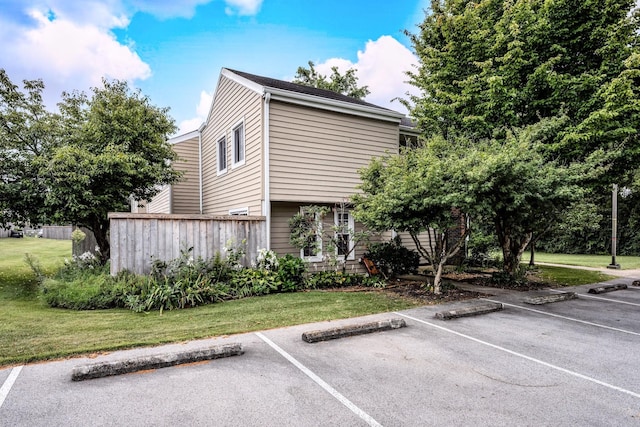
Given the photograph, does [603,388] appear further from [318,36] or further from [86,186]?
[318,36]

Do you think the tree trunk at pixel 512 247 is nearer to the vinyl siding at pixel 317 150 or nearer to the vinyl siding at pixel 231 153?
the vinyl siding at pixel 317 150

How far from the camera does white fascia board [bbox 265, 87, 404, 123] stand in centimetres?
930

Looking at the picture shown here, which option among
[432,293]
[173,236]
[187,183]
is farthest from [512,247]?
[187,183]

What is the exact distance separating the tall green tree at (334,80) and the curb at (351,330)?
24439mm

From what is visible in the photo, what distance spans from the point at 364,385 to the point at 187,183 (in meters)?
13.1

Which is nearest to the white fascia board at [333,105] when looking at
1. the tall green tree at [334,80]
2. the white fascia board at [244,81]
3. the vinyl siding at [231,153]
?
the white fascia board at [244,81]

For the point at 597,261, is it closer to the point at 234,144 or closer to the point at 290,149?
the point at 290,149

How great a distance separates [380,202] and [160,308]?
5.28 meters

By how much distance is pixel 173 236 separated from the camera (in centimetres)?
778

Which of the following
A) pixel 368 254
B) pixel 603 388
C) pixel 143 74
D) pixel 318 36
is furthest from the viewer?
pixel 318 36

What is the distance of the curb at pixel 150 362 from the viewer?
3.51m

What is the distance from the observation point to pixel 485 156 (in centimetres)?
670

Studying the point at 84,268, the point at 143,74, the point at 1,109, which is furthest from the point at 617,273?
the point at 1,109

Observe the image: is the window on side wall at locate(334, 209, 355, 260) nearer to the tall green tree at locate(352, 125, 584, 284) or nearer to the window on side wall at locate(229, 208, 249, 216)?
the tall green tree at locate(352, 125, 584, 284)
